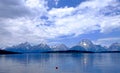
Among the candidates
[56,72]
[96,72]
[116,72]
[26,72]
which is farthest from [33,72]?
[116,72]

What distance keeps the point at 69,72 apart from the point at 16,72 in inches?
702

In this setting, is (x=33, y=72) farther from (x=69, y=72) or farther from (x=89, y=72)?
(x=89, y=72)

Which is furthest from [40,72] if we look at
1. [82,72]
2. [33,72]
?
[82,72]

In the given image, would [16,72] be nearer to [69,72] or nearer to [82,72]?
[69,72]

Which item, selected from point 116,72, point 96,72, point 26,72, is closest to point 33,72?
point 26,72

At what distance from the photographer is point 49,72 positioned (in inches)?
2963

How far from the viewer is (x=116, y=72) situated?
72.9 metres

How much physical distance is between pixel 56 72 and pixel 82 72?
8.86m

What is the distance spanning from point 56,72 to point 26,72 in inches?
400

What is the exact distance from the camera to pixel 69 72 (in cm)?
7356

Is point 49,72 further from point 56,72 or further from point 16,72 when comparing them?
point 16,72

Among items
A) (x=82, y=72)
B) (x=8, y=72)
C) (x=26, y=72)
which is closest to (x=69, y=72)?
(x=82, y=72)

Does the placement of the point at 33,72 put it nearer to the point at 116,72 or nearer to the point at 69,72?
the point at 69,72

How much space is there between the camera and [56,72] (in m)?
74.8
